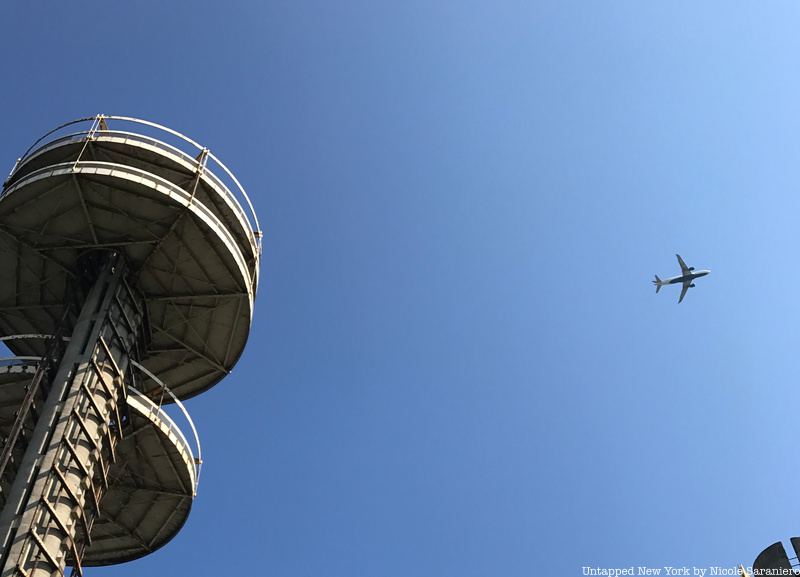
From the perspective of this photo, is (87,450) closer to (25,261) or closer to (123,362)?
(123,362)

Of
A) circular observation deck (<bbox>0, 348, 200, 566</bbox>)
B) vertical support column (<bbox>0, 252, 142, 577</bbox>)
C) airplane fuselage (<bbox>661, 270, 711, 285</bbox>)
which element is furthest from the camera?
airplane fuselage (<bbox>661, 270, 711, 285</bbox>)

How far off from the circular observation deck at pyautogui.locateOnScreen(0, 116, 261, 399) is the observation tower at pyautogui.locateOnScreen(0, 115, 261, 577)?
6 cm

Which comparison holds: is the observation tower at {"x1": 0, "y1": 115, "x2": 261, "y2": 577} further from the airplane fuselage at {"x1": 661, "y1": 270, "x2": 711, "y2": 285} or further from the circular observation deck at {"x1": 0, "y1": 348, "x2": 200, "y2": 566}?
the airplane fuselage at {"x1": 661, "y1": 270, "x2": 711, "y2": 285}

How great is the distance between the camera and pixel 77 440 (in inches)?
1035

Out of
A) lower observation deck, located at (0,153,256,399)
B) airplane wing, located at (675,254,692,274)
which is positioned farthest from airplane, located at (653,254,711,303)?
lower observation deck, located at (0,153,256,399)

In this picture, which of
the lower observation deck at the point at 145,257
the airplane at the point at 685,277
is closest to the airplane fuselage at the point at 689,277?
the airplane at the point at 685,277

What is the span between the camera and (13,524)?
2372 centimetres

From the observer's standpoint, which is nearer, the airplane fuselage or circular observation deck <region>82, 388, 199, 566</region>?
circular observation deck <region>82, 388, 199, 566</region>

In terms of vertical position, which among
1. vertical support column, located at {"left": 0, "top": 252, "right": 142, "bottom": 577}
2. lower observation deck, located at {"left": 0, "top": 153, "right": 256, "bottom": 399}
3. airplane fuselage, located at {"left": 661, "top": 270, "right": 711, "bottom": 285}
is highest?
airplane fuselage, located at {"left": 661, "top": 270, "right": 711, "bottom": 285}

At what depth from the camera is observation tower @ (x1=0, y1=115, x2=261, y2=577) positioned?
86.4ft

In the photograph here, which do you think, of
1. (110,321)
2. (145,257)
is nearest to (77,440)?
(110,321)

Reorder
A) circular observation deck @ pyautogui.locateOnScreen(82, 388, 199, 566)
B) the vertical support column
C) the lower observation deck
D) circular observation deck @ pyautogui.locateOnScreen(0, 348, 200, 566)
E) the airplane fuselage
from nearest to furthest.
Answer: the vertical support column, the lower observation deck, circular observation deck @ pyautogui.locateOnScreen(0, 348, 200, 566), circular observation deck @ pyautogui.locateOnScreen(82, 388, 199, 566), the airplane fuselage

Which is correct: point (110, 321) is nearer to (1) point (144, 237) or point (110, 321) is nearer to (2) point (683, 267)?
(1) point (144, 237)

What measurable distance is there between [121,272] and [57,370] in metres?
4.71
